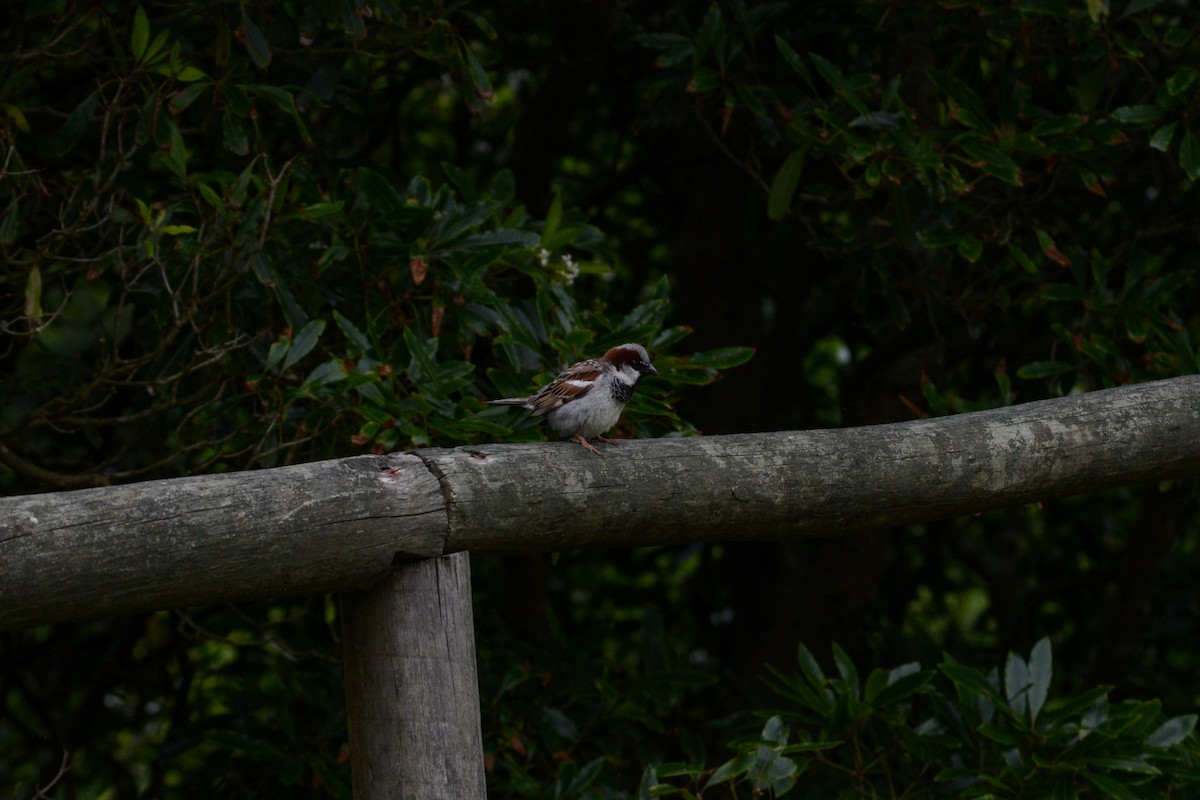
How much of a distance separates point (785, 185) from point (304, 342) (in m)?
1.70

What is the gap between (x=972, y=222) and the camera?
453cm

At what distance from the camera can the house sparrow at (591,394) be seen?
303cm

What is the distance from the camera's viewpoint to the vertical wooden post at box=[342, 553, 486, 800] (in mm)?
2012

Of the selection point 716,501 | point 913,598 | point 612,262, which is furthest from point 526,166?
point 716,501

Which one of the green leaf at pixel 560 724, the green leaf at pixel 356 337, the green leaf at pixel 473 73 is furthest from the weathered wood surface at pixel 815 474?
the green leaf at pixel 560 724

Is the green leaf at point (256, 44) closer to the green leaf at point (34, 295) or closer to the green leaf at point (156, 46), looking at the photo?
the green leaf at point (156, 46)

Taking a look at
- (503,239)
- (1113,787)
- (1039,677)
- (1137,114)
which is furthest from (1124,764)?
(503,239)

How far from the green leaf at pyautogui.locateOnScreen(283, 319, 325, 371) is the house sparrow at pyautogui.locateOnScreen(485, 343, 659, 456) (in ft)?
1.62

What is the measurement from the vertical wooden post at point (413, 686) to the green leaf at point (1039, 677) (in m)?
2.22

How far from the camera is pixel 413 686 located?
2.01 m

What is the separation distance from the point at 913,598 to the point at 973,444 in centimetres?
427

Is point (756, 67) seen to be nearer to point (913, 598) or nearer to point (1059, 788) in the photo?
point (1059, 788)

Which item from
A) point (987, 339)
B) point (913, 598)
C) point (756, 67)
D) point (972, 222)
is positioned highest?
point (756, 67)

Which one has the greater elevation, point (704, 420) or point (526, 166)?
point (526, 166)
